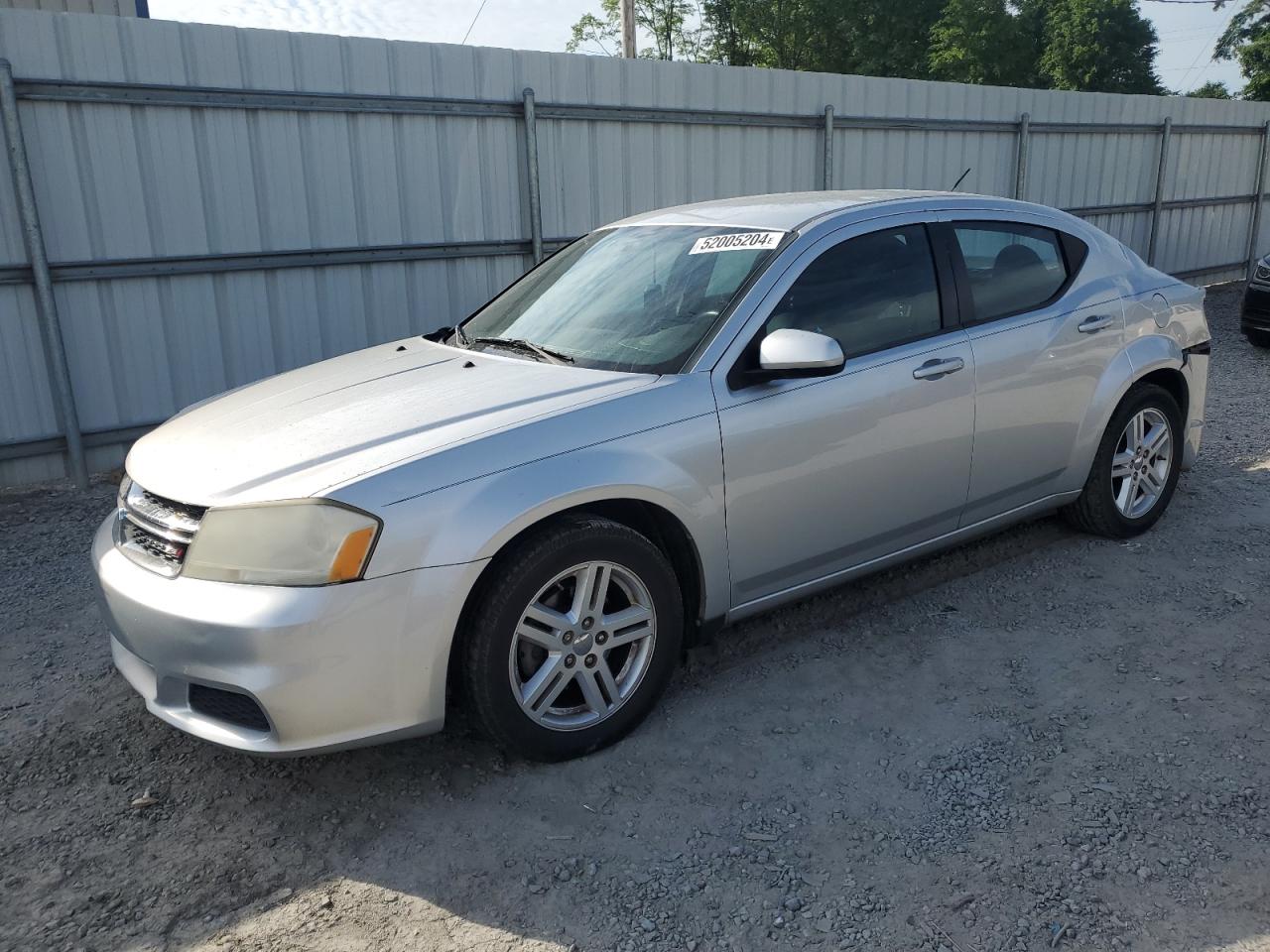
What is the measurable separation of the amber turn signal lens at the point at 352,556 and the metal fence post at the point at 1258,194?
625 inches

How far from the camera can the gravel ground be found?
2.59 m

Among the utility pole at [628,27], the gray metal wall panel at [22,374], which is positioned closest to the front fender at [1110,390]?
the gray metal wall panel at [22,374]

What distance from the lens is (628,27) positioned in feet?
54.9

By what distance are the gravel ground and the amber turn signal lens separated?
31.2 inches

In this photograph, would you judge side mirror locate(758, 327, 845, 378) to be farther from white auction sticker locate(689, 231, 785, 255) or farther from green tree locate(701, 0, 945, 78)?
green tree locate(701, 0, 945, 78)

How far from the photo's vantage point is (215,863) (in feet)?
9.37

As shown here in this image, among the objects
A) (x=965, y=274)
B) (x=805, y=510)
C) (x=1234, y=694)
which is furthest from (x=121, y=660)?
(x=1234, y=694)

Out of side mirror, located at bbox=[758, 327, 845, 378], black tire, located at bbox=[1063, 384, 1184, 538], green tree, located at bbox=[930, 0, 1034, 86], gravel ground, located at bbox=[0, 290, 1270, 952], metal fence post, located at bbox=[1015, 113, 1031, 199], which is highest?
green tree, located at bbox=[930, 0, 1034, 86]

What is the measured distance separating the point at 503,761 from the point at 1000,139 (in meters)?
10.5

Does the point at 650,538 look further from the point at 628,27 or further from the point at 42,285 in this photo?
the point at 628,27

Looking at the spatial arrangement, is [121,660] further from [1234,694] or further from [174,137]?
[174,137]

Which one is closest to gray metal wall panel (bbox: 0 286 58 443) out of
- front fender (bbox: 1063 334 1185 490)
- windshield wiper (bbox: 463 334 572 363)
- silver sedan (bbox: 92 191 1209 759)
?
silver sedan (bbox: 92 191 1209 759)

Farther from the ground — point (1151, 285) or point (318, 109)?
point (318, 109)

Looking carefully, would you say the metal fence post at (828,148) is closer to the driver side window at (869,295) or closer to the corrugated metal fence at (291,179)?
the corrugated metal fence at (291,179)
